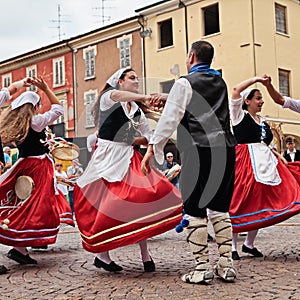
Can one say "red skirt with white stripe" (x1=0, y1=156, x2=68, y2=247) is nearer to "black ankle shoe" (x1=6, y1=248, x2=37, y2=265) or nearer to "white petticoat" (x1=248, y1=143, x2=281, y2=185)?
"black ankle shoe" (x1=6, y1=248, x2=37, y2=265)

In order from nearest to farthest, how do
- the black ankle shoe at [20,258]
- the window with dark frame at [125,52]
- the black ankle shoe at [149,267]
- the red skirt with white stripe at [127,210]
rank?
the red skirt with white stripe at [127,210] → the black ankle shoe at [149,267] → the black ankle shoe at [20,258] → the window with dark frame at [125,52]

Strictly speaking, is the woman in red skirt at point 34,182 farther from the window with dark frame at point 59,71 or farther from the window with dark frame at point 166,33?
the window with dark frame at point 59,71

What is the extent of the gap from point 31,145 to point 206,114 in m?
2.13

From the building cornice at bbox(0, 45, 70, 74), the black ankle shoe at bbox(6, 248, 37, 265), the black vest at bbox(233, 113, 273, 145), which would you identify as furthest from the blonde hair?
the building cornice at bbox(0, 45, 70, 74)

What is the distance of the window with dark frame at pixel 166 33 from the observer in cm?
2444

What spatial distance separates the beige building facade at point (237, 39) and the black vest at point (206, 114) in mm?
16813

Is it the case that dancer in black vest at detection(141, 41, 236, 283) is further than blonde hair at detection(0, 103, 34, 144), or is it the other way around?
blonde hair at detection(0, 103, 34, 144)

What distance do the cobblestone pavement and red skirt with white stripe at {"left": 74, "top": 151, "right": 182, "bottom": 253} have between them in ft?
1.17

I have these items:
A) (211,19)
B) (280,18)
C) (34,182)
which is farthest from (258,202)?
(280,18)

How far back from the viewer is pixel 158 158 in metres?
4.40

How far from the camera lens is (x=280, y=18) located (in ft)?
75.9

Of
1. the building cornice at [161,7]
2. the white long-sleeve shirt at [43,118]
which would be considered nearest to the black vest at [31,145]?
the white long-sleeve shirt at [43,118]

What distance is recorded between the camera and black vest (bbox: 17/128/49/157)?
569cm

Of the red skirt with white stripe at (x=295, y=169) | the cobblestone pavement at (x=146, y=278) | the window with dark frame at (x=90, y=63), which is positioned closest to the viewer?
the cobblestone pavement at (x=146, y=278)
